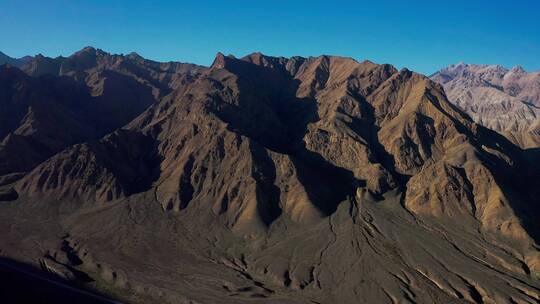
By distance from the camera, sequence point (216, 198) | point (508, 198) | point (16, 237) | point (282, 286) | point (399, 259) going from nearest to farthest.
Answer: point (282, 286), point (399, 259), point (16, 237), point (508, 198), point (216, 198)

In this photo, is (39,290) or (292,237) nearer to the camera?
(39,290)

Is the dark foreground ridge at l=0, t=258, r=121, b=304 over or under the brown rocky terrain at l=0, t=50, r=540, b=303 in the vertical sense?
under

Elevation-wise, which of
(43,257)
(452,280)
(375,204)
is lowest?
(43,257)

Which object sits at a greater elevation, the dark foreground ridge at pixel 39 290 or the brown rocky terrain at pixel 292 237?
the brown rocky terrain at pixel 292 237

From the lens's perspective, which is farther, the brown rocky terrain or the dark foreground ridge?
the brown rocky terrain

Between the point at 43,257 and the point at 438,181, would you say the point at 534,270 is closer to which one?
the point at 438,181

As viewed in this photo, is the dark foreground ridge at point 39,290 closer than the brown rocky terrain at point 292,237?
Yes

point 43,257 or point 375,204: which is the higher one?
point 375,204

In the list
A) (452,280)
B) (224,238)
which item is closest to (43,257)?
(224,238)

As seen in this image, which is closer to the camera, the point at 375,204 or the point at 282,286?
the point at 282,286

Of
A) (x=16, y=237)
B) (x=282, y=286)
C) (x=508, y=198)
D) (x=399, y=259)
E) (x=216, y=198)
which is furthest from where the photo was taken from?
(x=216, y=198)

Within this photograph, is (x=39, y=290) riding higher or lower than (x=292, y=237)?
lower
